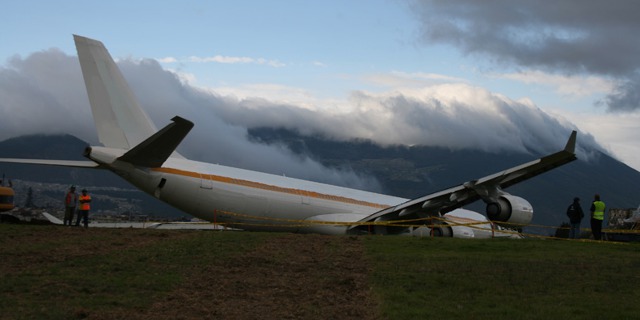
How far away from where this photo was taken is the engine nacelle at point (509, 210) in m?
30.2

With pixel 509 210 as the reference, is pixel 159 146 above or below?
above

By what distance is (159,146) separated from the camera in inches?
1005

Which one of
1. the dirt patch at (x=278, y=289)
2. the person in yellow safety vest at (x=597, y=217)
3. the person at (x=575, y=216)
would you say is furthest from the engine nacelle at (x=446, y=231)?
the dirt patch at (x=278, y=289)

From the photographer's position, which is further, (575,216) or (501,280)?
(575,216)

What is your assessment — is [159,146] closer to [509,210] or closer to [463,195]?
[463,195]

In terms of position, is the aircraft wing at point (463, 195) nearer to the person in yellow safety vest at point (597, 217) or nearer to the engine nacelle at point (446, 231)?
the engine nacelle at point (446, 231)

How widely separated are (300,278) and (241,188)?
13.2m

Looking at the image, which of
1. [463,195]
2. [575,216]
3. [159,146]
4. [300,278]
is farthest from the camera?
[575,216]

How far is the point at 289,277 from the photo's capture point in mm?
16703

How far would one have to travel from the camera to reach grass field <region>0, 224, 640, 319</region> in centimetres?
1346

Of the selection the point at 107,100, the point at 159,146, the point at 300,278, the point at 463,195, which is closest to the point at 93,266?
the point at 300,278

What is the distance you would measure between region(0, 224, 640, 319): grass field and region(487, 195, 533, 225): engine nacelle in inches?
248

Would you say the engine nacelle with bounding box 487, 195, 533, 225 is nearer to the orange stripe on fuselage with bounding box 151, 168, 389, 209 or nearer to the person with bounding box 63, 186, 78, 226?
the orange stripe on fuselage with bounding box 151, 168, 389, 209

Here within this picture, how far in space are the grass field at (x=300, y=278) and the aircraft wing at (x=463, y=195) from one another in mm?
5509
